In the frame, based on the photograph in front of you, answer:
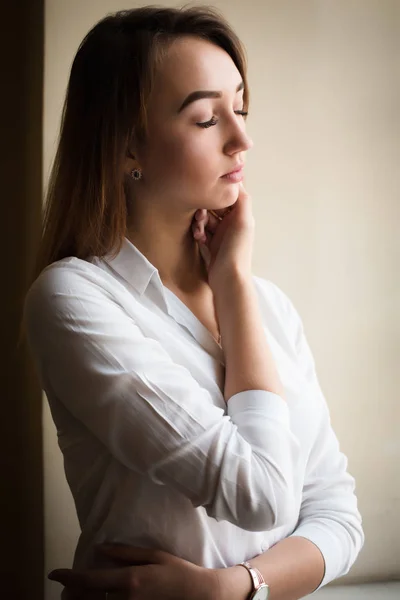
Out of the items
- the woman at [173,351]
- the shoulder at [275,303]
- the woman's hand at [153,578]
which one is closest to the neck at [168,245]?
the woman at [173,351]

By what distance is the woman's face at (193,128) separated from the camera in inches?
40.8

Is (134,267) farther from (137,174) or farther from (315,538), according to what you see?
(315,538)

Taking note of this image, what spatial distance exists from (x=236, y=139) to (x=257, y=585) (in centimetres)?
66

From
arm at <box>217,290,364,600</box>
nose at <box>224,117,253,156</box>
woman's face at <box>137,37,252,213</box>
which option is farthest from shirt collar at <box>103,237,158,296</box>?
arm at <box>217,290,364,600</box>

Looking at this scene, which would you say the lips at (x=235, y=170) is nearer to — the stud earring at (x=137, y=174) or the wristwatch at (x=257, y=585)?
the stud earring at (x=137, y=174)

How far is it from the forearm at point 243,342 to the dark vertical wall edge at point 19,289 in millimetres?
673

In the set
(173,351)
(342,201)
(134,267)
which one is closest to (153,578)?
(173,351)

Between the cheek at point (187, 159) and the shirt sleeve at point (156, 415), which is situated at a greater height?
the cheek at point (187, 159)

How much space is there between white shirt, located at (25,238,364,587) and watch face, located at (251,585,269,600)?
63 millimetres

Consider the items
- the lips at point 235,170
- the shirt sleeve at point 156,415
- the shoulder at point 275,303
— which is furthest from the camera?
the shoulder at point 275,303

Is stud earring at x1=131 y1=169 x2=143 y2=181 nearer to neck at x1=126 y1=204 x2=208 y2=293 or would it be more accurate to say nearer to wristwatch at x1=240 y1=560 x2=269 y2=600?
neck at x1=126 y1=204 x2=208 y2=293

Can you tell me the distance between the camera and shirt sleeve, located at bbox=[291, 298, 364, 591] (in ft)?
3.51

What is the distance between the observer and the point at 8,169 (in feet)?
5.23

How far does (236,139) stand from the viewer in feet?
3.43
